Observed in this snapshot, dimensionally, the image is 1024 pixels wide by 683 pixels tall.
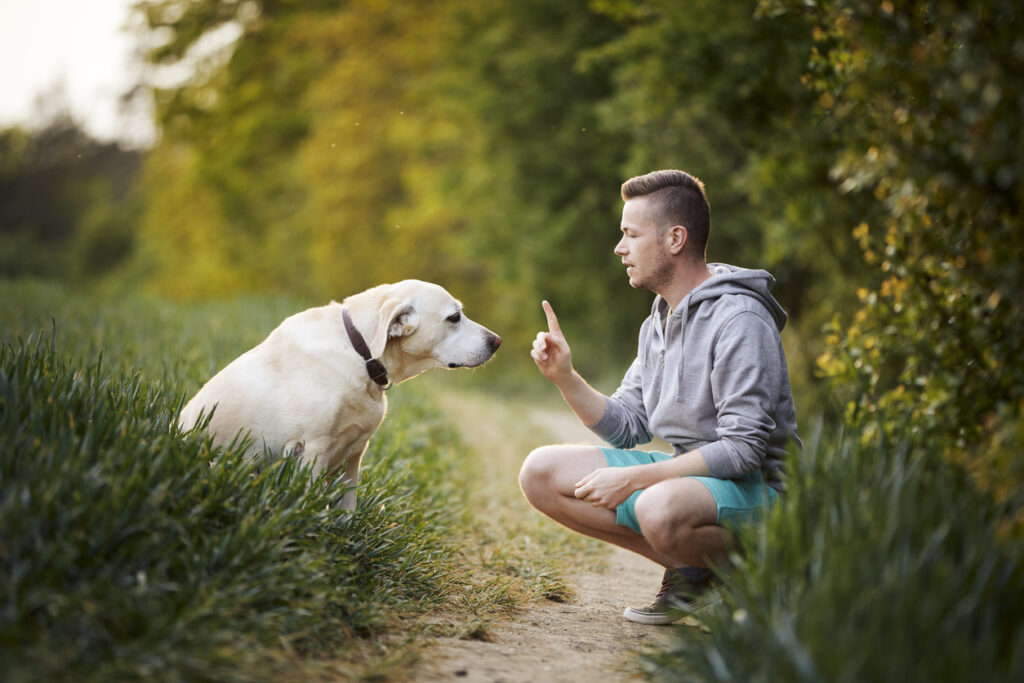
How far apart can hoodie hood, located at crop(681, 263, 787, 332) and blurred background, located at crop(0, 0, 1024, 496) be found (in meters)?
0.49

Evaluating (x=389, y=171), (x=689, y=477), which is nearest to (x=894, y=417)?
(x=689, y=477)

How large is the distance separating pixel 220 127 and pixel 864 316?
25.0 metres

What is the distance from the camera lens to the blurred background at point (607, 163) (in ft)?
9.24

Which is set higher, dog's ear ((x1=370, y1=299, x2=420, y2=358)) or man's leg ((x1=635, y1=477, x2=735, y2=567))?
dog's ear ((x1=370, y1=299, x2=420, y2=358))

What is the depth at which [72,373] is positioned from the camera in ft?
11.6

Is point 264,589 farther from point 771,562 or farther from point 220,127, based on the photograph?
point 220,127

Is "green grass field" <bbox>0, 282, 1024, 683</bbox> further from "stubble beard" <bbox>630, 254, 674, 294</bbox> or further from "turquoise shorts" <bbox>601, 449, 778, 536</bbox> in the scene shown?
"stubble beard" <bbox>630, 254, 674, 294</bbox>

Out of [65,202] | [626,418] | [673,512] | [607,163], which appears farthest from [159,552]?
[65,202]

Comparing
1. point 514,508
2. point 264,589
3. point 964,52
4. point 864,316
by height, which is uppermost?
point 964,52

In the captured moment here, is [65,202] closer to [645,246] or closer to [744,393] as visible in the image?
[645,246]

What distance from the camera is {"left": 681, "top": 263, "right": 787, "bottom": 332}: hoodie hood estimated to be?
3.60m

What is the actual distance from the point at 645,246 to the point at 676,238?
5.5 inches

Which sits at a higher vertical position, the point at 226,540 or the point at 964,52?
the point at 964,52

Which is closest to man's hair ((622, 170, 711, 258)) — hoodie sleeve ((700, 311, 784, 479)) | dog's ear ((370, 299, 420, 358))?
hoodie sleeve ((700, 311, 784, 479))
